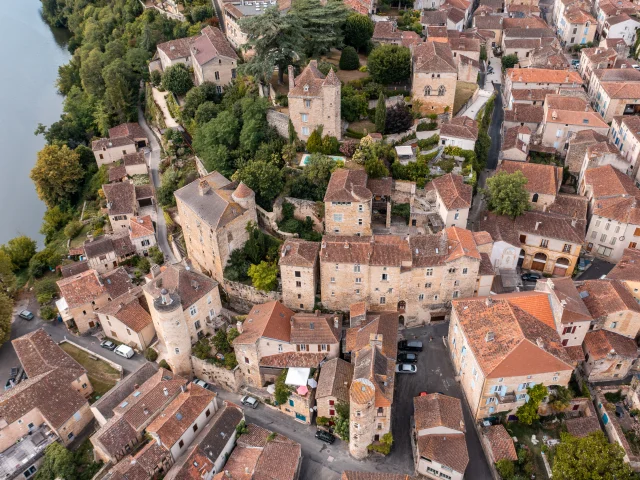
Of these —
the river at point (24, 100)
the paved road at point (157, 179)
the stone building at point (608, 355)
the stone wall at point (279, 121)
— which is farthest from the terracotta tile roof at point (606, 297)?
the river at point (24, 100)

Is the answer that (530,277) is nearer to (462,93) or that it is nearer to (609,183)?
(609,183)

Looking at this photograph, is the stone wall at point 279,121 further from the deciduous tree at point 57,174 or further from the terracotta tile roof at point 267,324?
the deciduous tree at point 57,174

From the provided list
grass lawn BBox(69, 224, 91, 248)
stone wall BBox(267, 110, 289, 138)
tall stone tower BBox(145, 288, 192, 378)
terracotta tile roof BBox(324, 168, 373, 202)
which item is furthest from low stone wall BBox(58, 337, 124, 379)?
stone wall BBox(267, 110, 289, 138)

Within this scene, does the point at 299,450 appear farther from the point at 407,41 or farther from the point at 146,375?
the point at 407,41

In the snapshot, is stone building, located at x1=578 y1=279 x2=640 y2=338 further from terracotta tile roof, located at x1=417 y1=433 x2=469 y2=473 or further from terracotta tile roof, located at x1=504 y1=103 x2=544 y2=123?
terracotta tile roof, located at x1=504 y1=103 x2=544 y2=123

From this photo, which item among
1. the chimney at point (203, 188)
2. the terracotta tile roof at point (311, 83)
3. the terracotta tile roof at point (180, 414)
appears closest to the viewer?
the terracotta tile roof at point (180, 414)

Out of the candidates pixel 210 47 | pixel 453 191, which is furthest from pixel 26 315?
pixel 453 191

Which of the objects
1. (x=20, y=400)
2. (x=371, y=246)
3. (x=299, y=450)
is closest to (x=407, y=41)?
(x=371, y=246)
